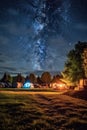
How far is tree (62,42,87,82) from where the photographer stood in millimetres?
64375

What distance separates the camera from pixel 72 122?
15.3 metres

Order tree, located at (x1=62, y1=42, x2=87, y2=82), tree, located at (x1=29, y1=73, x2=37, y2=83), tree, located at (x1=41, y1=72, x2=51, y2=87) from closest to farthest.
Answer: tree, located at (x1=62, y1=42, x2=87, y2=82) < tree, located at (x1=41, y1=72, x2=51, y2=87) < tree, located at (x1=29, y1=73, x2=37, y2=83)

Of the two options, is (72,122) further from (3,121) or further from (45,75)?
(45,75)

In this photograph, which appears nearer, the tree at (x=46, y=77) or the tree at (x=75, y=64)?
the tree at (x=75, y=64)

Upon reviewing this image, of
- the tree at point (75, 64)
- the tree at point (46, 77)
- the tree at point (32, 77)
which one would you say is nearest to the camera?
the tree at point (75, 64)

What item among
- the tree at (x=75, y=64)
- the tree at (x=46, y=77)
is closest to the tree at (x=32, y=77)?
the tree at (x=46, y=77)

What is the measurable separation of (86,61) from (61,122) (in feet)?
129

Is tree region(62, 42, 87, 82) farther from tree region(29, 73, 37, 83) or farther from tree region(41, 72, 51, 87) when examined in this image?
tree region(29, 73, 37, 83)

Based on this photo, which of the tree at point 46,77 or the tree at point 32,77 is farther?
the tree at point 32,77

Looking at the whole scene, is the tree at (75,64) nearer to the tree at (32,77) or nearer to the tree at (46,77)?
the tree at (46,77)

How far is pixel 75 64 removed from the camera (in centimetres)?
6575

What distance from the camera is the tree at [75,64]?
6438 centimetres

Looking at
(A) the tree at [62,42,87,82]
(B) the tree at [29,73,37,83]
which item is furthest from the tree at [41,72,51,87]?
(A) the tree at [62,42,87,82]

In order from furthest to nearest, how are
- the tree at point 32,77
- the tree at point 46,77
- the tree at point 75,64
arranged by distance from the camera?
the tree at point 32,77 < the tree at point 46,77 < the tree at point 75,64
